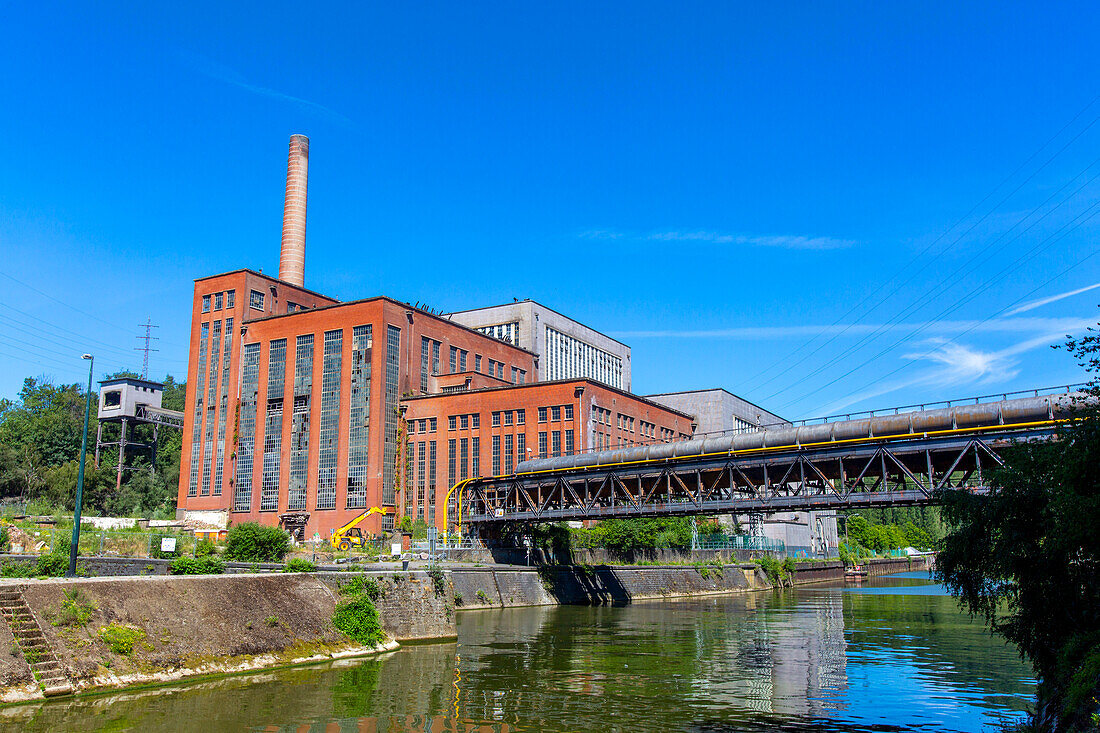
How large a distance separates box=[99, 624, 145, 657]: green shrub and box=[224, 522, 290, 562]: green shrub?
59.5 feet

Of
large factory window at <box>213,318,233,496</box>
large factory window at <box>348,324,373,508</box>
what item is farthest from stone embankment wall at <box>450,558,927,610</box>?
large factory window at <box>213,318,233,496</box>

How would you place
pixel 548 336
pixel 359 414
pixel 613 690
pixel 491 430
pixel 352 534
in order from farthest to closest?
pixel 548 336, pixel 359 414, pixel 491 430, pixel 352 534, pixel 613 690

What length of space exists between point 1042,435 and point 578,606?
115 feet

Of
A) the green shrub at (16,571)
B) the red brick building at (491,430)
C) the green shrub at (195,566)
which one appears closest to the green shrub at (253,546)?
the green shrub at (195,566)

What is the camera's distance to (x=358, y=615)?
103ft

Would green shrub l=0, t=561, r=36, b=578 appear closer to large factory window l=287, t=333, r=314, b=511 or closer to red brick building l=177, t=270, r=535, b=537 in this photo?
red brick building l=177, t=270, r=535, b=537

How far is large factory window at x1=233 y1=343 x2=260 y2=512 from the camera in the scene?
91.9 metres

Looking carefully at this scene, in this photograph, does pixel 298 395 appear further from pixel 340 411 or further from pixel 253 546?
pixel 253 546

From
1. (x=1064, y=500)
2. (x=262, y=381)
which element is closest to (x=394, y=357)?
(x=262, y=381)

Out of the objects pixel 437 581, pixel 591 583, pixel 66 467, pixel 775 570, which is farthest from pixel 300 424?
pixel 437 581

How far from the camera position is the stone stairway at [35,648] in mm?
20828

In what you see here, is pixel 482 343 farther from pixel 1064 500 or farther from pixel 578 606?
pixel 1064 500

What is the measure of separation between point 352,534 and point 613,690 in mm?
60804

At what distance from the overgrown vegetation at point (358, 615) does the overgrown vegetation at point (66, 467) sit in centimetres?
6917
